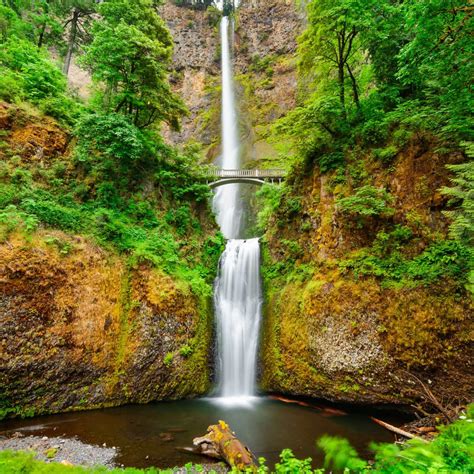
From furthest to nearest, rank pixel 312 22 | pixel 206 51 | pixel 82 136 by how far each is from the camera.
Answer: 1. pixel 206 51
2. pixel 312 22
3. pixel 82 136

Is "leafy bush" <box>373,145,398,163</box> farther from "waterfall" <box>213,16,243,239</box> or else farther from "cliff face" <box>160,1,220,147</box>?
"cliff face" <box>160,1,220,147</box>

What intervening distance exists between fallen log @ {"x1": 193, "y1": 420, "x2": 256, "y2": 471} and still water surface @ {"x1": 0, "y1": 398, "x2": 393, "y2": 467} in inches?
9.8

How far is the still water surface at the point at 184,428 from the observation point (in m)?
5.39

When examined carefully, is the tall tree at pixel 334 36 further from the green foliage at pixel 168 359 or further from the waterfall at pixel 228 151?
the waterfall at pixel 228 151

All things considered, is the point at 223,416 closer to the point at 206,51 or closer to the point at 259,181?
the point at 259,181

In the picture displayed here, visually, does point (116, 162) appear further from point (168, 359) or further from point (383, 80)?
point (383, 80)

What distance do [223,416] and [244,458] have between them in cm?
268

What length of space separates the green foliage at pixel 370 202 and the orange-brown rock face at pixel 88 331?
580cm

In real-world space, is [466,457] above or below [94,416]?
above

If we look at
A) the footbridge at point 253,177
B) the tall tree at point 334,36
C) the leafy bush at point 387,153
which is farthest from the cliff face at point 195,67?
the leafy bush at point 387,153

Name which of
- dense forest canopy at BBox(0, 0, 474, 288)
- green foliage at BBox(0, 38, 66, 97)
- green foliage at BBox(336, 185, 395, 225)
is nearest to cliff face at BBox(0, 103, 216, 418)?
dense forest canopy at BBox(0, 0, 474, 288)

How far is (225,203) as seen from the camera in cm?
2644

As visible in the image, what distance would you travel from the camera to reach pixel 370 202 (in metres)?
7.60

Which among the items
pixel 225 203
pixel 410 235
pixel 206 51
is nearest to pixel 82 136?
pixel 410 235
